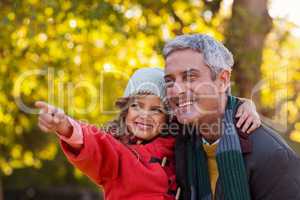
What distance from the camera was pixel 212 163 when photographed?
3.19 meters

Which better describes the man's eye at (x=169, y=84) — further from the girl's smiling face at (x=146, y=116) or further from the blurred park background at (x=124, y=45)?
the blurred park background at (x=124, y=45)

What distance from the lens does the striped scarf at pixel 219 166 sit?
2920mm

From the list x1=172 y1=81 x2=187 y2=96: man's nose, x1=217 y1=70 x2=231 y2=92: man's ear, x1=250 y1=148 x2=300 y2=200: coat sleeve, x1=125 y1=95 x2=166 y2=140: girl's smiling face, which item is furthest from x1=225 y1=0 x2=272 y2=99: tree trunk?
x1=250 y1=148 x2=300 y2=200: coat sleeve

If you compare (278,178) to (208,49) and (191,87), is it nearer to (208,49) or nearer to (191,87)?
(191,87)

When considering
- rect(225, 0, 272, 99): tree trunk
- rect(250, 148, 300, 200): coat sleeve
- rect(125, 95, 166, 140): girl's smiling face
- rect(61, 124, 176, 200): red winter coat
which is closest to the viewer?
rect(250, 148, 300, 200): coat sleeve

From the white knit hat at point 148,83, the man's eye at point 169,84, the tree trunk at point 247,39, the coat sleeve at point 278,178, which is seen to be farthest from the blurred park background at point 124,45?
the coat sleeve at point 278,178

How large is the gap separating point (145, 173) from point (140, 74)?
585 mm

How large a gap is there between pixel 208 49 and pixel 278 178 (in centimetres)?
69

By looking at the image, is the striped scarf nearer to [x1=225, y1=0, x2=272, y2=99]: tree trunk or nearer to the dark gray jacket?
the dark gray jacket

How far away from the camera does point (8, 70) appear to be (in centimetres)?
707

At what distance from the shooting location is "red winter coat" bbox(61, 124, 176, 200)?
10.1 ft

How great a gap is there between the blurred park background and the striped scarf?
2.04 metres

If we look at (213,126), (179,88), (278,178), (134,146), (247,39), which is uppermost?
(247,39)

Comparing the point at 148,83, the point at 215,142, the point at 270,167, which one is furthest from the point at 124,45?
the point at 270,167
